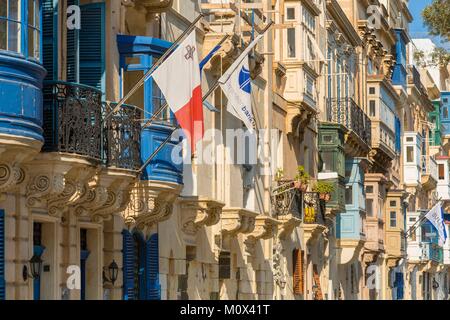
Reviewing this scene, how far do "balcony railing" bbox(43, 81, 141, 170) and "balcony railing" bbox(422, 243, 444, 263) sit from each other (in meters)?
55.0

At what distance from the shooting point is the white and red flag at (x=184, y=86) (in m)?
27.0

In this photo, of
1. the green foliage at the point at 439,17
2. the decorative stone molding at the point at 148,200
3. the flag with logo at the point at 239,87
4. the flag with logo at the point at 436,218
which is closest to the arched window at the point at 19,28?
the decorative stone molding at the point at 148,200

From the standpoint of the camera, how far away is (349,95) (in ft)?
197

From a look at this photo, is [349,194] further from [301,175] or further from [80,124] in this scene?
[80,124]

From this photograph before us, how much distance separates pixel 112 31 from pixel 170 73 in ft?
7.24

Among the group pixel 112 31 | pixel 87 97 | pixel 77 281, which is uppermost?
pixel 112 31

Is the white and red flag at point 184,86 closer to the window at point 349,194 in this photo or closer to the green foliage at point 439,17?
the green foliage at point 439,17

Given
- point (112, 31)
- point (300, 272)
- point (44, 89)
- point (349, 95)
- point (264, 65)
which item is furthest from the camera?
point (349, 95)

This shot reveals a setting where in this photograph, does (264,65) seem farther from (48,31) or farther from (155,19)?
(48,31)

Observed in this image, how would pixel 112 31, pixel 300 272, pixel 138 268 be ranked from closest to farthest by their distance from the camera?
pixel 112 31 < pixel 138 268 < pixel 300 272

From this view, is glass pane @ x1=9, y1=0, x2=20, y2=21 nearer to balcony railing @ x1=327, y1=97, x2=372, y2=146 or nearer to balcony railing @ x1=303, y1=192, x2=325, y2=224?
balcony railing @ x1=303, y1=192, x2=325, y2=224

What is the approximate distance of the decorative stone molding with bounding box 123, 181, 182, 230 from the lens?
1134 inches

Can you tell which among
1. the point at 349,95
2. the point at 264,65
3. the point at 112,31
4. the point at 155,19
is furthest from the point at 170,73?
the point at 349,95

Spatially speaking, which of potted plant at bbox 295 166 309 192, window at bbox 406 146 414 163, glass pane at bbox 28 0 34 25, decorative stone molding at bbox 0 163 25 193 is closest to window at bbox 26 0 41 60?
glass pane at bbox 28 0 34 25
